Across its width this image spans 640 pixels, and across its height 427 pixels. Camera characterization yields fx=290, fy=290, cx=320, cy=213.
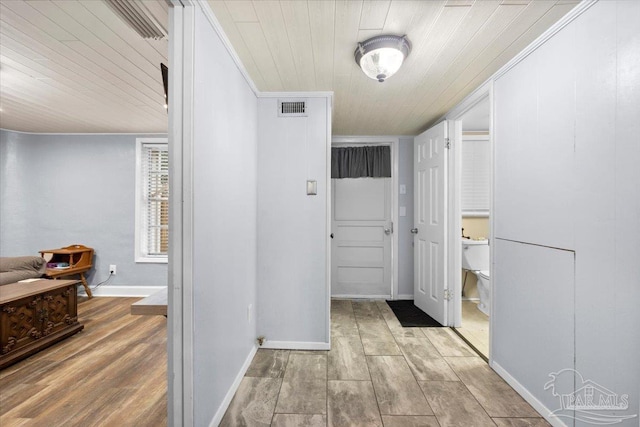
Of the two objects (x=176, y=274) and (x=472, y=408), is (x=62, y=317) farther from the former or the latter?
(x=472, y=408)

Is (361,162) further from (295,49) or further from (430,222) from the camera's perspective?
(295,49)

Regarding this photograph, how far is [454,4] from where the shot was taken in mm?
1414

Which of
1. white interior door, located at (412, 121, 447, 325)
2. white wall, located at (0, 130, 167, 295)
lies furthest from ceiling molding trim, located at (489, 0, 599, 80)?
white wall, located at (0, 130, 167, 295)

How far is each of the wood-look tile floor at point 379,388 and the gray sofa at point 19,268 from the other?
273cm

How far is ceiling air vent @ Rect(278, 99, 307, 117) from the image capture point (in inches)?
99.3

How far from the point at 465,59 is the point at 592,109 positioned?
84cm

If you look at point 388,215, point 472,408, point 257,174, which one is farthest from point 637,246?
point 388,215

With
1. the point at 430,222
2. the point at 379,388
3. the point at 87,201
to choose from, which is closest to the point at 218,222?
the point at 379,388

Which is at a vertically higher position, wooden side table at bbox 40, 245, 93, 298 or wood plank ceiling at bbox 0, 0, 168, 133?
wood plank ceiling at bbox 0, 0, 168, 133

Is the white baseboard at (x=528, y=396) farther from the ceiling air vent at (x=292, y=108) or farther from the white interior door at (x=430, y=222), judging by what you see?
the ceiling air vent at (x=292, y=108)

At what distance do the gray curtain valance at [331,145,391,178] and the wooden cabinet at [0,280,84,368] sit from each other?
10.6 ft

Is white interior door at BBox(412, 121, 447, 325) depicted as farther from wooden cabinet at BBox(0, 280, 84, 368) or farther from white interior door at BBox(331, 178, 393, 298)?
wooden cabinet at BBox(0, 280, 84, 368)

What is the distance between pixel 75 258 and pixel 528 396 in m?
5.04

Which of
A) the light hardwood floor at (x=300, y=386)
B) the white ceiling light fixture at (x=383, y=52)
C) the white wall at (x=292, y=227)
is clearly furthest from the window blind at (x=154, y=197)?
the white ceiling light fixture at (x=383, y=52)
